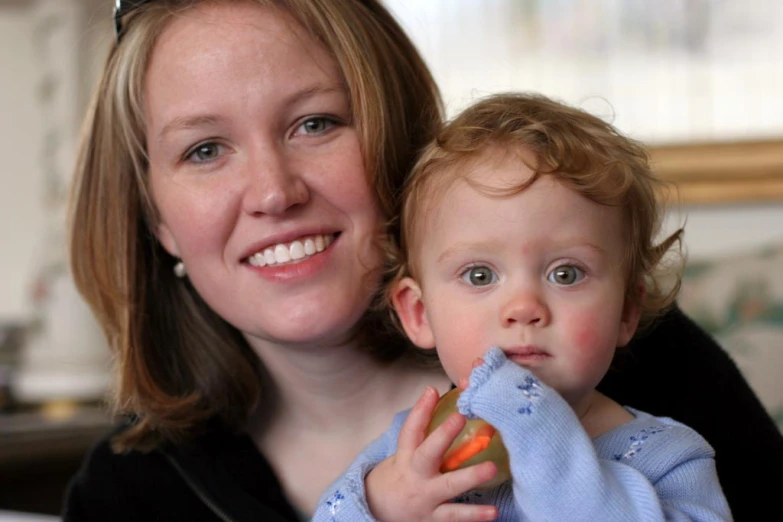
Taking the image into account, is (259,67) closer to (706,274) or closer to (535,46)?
(706,274)

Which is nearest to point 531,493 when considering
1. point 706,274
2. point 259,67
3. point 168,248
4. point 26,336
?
point 259,67

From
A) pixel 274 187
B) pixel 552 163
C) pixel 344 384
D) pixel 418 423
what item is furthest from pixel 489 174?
pixel 344 384

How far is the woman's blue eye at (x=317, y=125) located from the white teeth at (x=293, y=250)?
0.52ft

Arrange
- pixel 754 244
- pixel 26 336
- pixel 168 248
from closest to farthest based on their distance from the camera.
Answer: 1. pixel 168 248
2. pixel 754 244
3. pixel 26 336

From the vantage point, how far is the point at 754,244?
261 cm

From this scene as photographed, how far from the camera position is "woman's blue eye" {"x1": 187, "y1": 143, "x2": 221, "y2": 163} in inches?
59.2

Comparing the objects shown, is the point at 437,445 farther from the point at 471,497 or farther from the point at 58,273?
the point at 58,273

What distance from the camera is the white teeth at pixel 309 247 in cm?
147

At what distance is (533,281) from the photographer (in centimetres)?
107

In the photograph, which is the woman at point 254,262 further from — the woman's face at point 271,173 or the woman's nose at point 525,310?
the woman's nose at point 525,310

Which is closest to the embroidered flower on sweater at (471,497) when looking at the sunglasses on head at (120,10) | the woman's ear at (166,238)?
the woman's ear at (166,238)

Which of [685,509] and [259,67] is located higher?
[259,67]

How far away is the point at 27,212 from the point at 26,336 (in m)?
0.42

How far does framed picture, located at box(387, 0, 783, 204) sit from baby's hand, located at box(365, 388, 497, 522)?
1.56 meters
